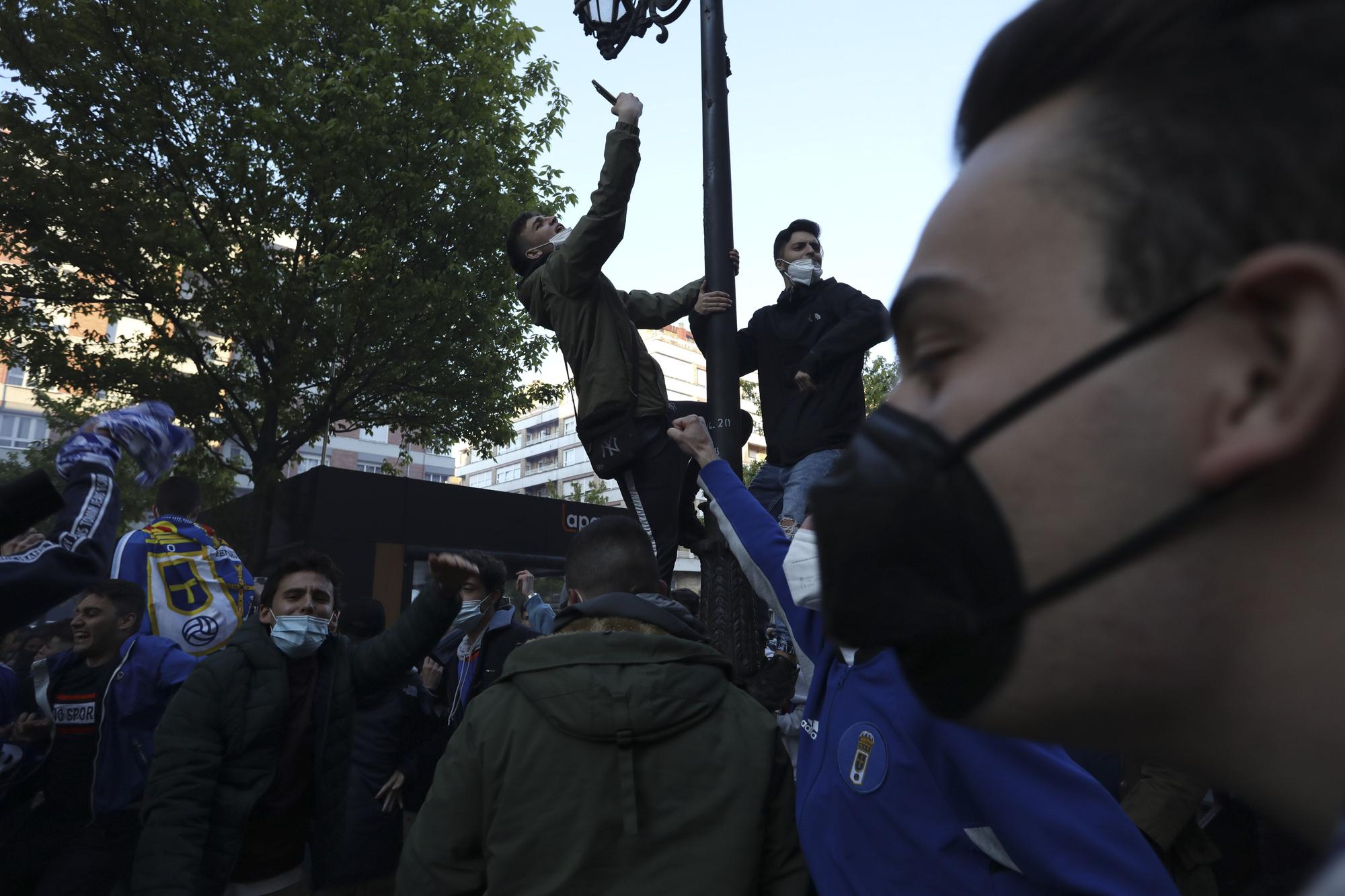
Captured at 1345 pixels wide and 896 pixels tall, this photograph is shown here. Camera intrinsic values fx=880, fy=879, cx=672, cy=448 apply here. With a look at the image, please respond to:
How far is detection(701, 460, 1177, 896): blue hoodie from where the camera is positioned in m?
1.59

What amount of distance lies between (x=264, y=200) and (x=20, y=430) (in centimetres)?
4511

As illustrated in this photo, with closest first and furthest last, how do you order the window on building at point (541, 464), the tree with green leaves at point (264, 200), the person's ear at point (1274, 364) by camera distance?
the person's ear at point (1274, 364) < the tree with green leaves at point (264, 200) < the window on building at point (541, 464)

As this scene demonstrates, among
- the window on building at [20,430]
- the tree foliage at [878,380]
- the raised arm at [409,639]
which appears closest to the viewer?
the raised arm at [409,639]

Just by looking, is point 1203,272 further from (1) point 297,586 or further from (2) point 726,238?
(1) point 297,586

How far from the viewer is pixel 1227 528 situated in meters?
0.64

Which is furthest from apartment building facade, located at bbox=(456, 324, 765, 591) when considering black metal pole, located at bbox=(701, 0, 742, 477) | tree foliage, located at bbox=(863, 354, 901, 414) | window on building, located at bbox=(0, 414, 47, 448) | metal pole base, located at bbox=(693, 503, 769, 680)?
black metal pole, located at bbox=(701, 0, 742, 477)

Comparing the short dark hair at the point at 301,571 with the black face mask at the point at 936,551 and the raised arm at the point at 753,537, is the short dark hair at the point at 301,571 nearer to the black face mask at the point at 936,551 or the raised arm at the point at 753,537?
the raised arm at the point at 753,537

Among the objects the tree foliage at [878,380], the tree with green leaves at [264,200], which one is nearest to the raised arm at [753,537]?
the tree with green leaves at [264,200]

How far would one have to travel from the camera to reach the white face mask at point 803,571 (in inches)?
93.4

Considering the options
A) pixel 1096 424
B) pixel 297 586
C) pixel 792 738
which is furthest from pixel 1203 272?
pixel 297 586

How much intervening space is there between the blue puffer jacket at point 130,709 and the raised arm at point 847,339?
3240mm

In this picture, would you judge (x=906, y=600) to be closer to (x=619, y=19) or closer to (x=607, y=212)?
(x=607, y=212)

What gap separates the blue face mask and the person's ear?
13.0 feet

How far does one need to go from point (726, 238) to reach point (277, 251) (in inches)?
436
